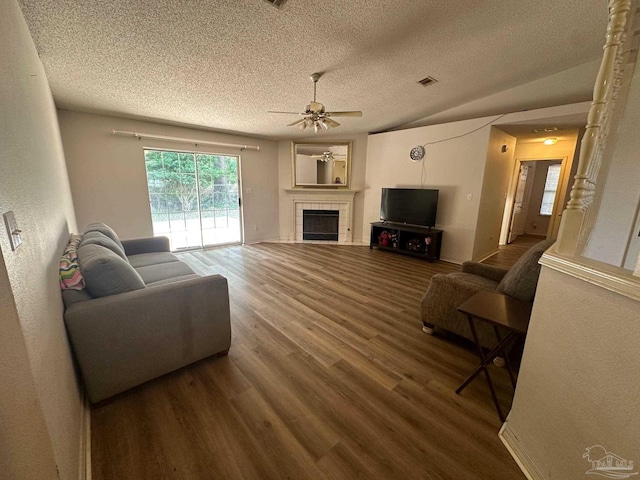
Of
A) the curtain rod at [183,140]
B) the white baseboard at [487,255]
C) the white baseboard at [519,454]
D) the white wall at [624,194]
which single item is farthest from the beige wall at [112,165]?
the white wall at [624,194]

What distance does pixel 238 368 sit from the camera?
6.23 feet

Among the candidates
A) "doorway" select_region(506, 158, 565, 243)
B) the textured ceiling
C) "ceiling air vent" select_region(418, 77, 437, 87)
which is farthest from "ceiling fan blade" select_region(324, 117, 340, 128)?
"doorway" select_region(506, 158, 565, 243)

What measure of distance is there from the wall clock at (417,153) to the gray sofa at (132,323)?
4.44 m

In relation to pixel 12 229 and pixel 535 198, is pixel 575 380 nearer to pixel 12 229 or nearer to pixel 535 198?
pixel 12 229

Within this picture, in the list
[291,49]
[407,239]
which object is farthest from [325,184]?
[291,49]

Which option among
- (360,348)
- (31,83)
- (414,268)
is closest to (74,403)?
(360,348)

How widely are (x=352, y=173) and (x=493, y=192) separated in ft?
9.20

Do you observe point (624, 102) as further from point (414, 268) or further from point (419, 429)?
point (419, 429)

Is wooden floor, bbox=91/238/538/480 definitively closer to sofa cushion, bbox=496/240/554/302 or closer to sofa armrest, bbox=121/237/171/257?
sofa cushion, bbox=496/240/554/302

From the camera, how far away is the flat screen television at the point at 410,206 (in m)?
4.72

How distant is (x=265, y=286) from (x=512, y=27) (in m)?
3.81

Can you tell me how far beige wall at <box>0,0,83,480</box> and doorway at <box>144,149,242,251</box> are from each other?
3586mm

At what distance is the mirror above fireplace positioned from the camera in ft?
18.9

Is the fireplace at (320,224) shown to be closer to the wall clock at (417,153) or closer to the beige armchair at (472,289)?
the wall clock at (417,153)
